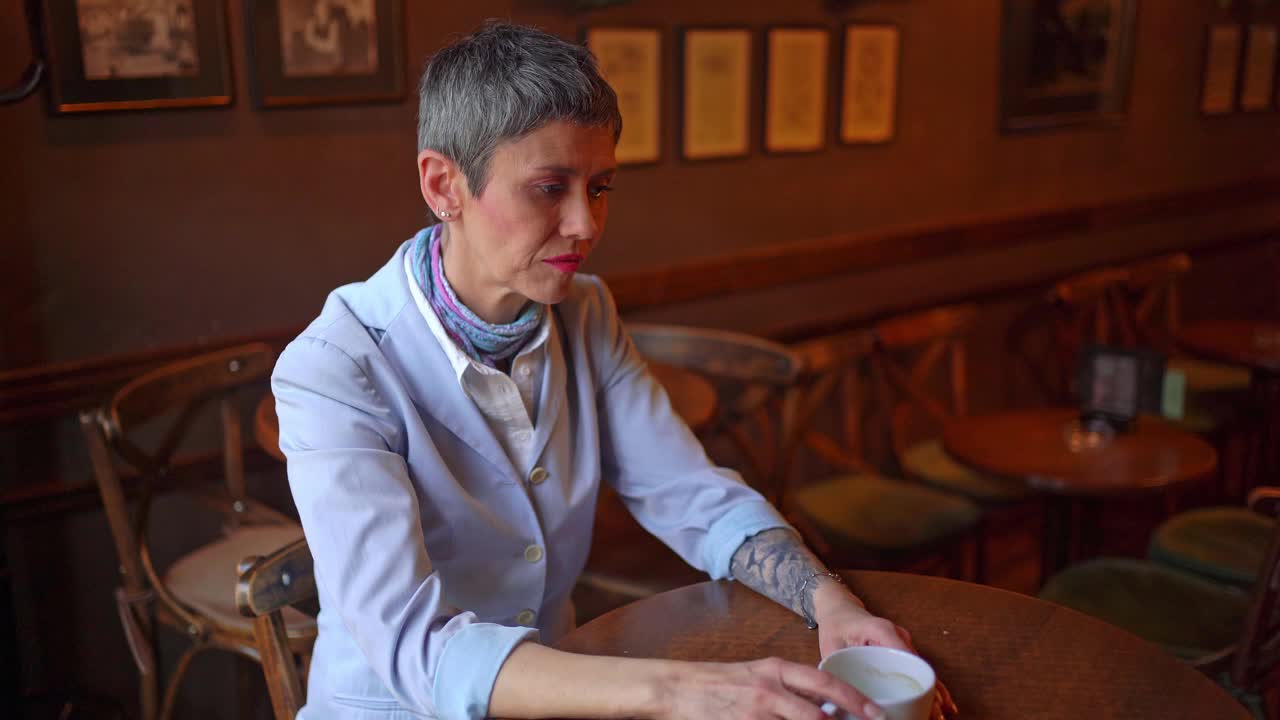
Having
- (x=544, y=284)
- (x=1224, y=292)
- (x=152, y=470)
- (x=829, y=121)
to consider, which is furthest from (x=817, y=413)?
(x=1224, y=292)

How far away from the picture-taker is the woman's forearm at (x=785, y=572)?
1569 mm

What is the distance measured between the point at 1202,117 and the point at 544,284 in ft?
18.0

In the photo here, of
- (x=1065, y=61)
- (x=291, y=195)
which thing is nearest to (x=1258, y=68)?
(x=1065, y=61)

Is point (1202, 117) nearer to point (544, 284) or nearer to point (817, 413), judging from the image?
point (817, 413)

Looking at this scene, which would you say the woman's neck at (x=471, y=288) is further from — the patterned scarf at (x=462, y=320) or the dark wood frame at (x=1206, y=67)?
the dark wood frame at (x=1206, y=67)

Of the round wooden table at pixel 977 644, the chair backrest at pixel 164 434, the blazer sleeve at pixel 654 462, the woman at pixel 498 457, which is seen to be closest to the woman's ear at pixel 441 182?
the woman at pixel 498 457

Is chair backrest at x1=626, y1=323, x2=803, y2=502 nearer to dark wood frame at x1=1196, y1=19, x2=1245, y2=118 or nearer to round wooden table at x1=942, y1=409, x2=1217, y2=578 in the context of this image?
round wooden table at x1=942, y1=409, x2=1217, y2=578

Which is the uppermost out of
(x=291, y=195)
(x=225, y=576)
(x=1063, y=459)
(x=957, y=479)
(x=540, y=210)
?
(x=540, y=210)

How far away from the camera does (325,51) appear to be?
9.79 feet

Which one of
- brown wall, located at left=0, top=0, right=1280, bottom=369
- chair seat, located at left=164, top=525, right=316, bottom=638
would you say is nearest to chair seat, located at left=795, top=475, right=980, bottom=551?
brown wall, located at left=0, top=0, right=1280, bottom=369

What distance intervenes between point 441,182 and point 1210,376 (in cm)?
433

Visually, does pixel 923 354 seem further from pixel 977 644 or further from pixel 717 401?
pixel 977 644

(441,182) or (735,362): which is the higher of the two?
(441,182)

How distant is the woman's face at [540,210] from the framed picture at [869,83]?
9.35 ft
